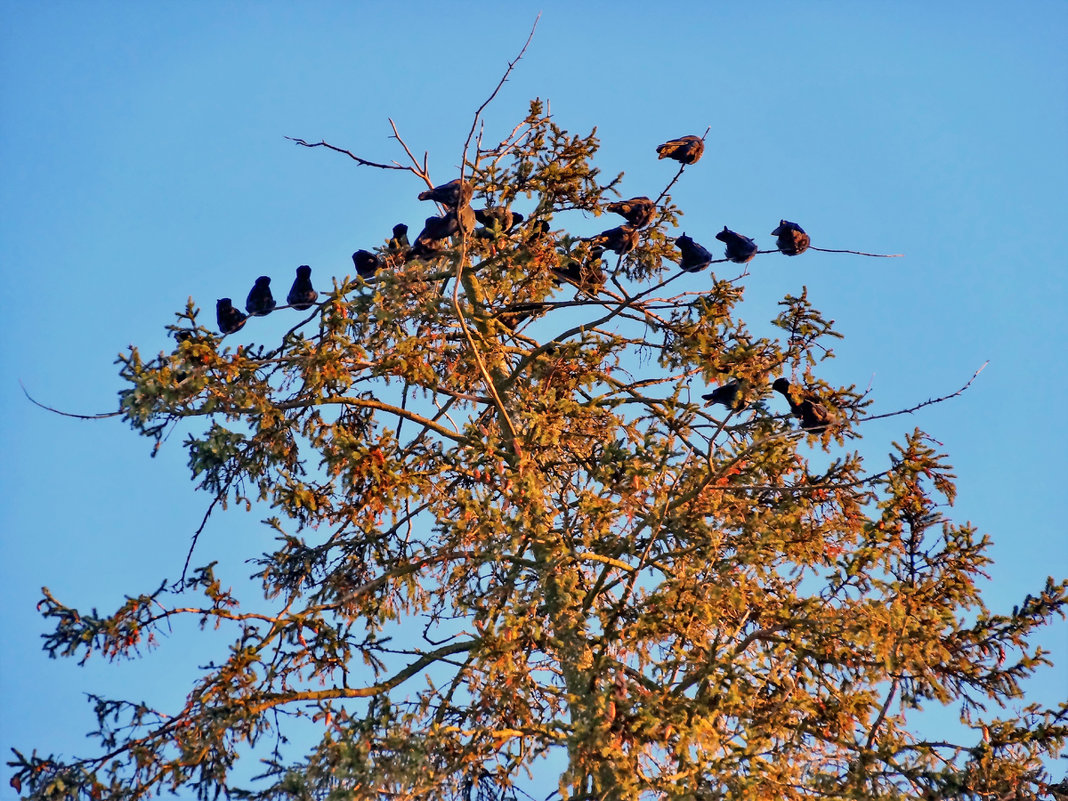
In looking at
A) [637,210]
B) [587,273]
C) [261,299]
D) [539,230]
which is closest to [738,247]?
[637,210]

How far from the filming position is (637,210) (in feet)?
30.3

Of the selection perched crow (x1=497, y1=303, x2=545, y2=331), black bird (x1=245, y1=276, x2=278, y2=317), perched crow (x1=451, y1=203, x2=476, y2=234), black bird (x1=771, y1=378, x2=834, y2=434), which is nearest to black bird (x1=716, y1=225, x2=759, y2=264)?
black bird (x1=771, y1=378, x2=834, y2=434)

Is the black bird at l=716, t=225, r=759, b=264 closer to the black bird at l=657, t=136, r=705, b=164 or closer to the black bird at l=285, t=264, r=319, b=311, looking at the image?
the black bird at l=657, t=136, r=705, b=164

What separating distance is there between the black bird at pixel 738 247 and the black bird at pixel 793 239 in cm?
40

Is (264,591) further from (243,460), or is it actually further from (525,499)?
(525,499)

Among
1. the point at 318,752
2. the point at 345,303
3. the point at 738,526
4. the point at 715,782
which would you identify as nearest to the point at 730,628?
the point at 738,526

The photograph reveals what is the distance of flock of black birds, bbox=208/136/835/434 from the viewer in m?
8.76

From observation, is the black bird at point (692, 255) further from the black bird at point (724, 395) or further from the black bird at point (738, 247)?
the black bird at point (724, 395)

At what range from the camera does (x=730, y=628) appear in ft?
28.5

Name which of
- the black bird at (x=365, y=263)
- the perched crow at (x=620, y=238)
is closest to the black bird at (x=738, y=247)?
the perched crow at (x=620, y=238)

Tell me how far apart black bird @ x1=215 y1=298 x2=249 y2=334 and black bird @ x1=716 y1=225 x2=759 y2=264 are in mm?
4597

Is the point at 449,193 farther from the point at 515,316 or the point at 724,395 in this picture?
the point at 724,395

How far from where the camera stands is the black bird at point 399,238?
8.93 m

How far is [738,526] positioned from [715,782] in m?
2.08
